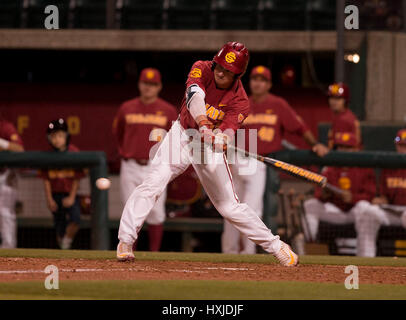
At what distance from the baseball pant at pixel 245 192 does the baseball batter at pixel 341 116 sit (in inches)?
39.1

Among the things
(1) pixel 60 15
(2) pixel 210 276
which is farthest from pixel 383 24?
(2) pixel 210 276

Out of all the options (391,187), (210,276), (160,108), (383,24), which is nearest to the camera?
(210,276)

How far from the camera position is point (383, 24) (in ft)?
37.5

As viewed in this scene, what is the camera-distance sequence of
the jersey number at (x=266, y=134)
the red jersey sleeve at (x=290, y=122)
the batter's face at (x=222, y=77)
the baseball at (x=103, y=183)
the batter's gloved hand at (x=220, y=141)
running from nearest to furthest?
the batter's gloved hand at (x=220, y=141)
the batter's face at (x=222, y=77)
the baseball at (x=103, y=183)
the jersey number at (x=266, y=134)
the red jersey sleeve at (x=290, y=122)

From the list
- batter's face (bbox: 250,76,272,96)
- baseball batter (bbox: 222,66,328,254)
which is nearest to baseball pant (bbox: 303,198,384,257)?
baseball batter (bbox: 222,66,328,254)

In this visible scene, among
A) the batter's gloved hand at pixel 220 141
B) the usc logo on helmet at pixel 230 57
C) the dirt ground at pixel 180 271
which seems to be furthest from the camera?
the usc logo on helmet at pixel 230 57

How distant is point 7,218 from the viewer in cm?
848

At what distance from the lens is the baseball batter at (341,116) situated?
29.0ft

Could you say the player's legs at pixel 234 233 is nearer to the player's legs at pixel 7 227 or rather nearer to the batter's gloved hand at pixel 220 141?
the player's legs at pixel 7 227

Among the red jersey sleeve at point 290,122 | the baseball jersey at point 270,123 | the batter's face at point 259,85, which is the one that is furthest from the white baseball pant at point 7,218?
the red jersey sleeve at point 290,122

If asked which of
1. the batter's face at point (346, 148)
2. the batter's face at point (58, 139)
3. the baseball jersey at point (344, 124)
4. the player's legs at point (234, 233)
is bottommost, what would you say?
the player's legs at point (234, 233)

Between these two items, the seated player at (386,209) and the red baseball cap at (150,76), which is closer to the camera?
the seated player at (386,209)
